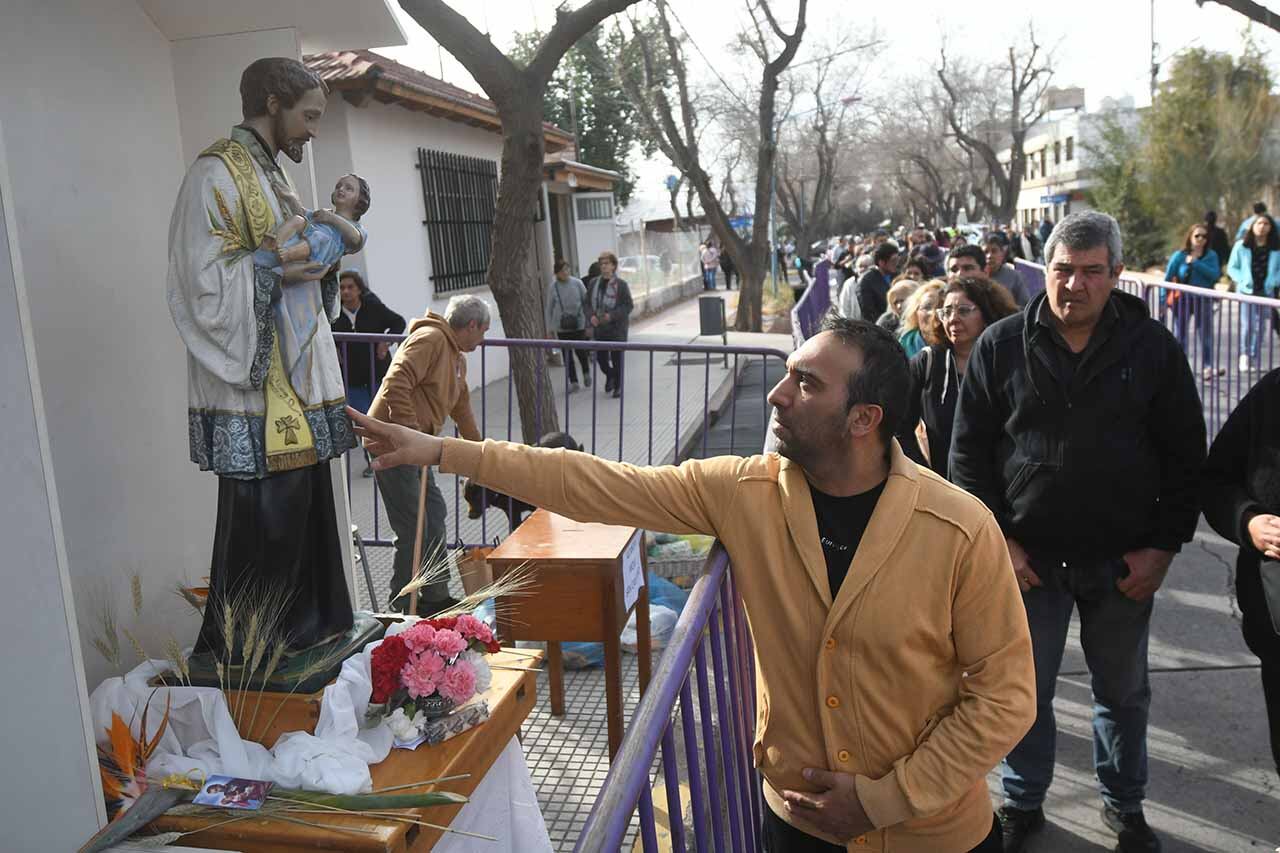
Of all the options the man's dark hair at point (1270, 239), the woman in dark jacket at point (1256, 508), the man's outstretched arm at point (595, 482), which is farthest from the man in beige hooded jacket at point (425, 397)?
the man's dark hair at point (1270, 239)

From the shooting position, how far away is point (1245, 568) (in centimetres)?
290

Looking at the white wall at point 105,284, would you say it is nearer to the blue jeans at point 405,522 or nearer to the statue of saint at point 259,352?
the statue of saint at point 259,352

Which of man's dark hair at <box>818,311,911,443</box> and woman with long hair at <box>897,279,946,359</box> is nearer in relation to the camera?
man's dark hair at <box>818,311,911,443</box>

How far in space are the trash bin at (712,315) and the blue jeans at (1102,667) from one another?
12924 mm

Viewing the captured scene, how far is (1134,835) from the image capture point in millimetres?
3307

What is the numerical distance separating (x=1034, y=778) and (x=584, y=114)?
36735 mm

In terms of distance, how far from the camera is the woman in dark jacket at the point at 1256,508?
2.78 m

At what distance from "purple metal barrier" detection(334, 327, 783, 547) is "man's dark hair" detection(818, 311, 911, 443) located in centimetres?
301

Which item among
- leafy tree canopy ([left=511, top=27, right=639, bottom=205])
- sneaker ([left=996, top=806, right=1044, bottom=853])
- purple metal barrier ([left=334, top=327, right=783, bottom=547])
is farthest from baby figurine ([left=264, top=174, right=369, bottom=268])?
leafy tree canopy ([left=511, top=27, right=639, bottom=205])

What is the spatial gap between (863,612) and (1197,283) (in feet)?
37.0

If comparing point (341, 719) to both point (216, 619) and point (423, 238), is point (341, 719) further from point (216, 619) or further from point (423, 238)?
point (423, 238)

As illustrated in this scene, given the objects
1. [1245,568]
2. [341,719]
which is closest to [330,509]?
[341,719]

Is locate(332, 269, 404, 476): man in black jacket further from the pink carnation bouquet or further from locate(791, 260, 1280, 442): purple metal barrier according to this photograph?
the pink carnation bouquet

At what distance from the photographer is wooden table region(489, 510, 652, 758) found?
3.91 m
